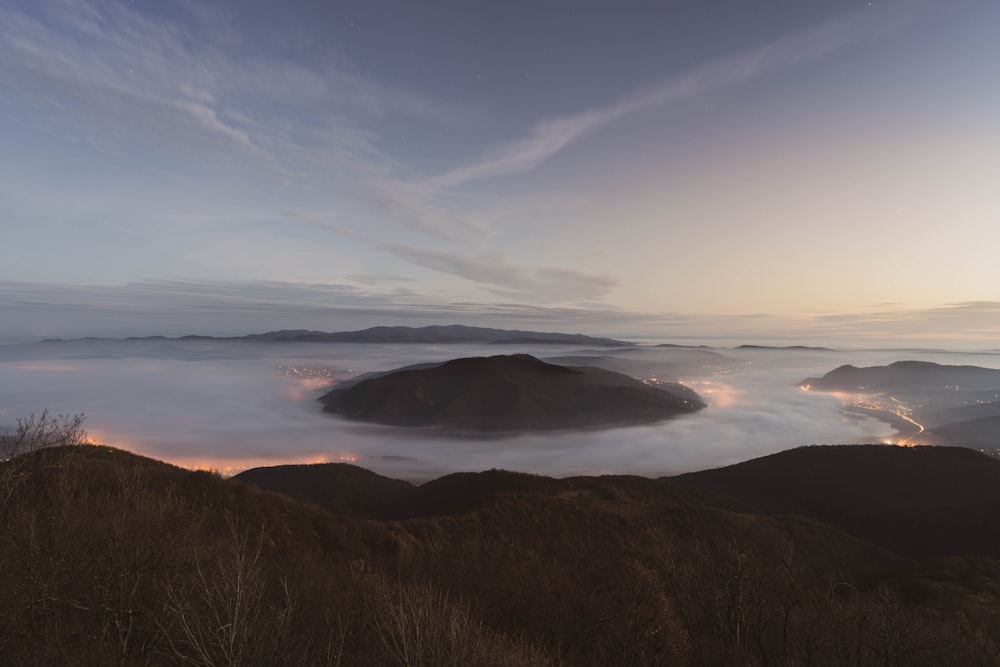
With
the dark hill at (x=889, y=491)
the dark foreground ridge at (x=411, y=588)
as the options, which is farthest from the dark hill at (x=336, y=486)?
the dark hill at (x=889, y=491)

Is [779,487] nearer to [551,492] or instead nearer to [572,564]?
[551,492]

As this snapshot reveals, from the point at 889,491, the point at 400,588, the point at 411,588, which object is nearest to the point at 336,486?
the point at 411,588

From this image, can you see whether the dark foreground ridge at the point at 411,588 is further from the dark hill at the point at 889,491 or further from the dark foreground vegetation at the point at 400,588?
the dark hill at the point at 889,491

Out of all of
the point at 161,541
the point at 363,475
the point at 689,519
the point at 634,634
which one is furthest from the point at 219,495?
the point at 363,475

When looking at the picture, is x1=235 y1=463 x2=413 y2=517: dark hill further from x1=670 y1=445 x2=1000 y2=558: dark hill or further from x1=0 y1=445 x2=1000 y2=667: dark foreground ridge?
x1=670 y1=445 x2=1000 y2=558: dark hill

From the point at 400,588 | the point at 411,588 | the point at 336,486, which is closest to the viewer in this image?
the point at 400,588

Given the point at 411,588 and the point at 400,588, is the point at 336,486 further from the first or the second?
the point at 400,588

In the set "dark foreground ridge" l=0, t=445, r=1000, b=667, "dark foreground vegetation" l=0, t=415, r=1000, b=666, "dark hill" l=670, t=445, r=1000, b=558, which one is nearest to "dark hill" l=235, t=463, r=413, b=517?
"dark foreground ridge" l=0, t=445, r=1000, b=667
